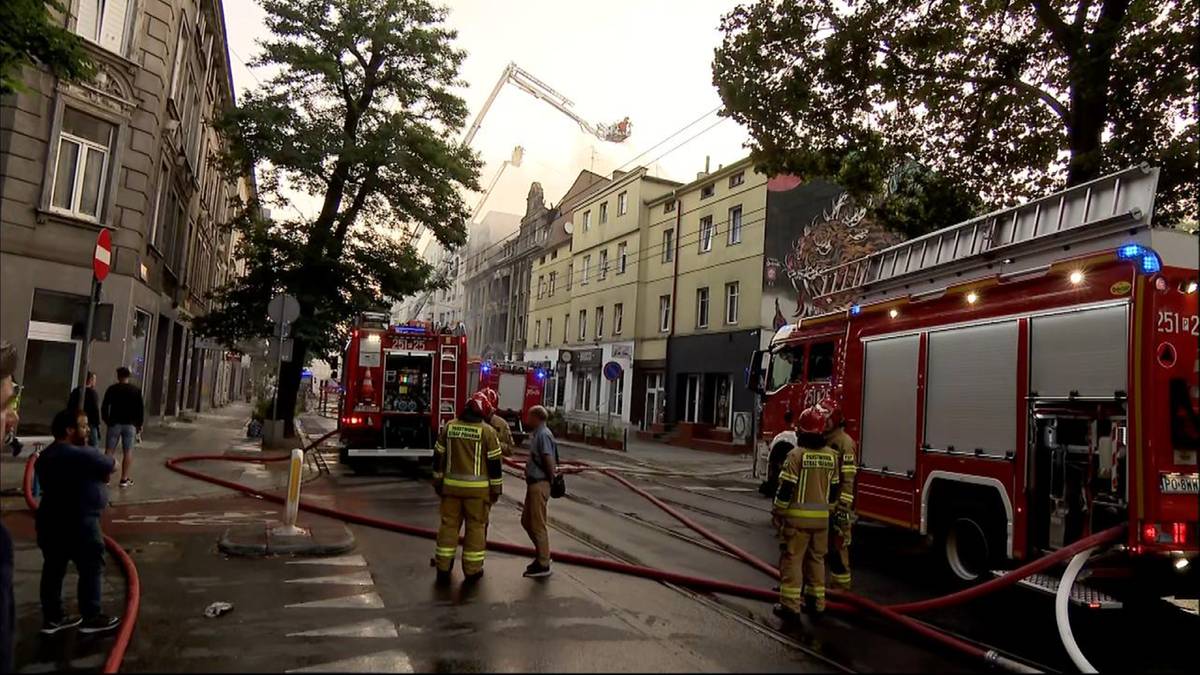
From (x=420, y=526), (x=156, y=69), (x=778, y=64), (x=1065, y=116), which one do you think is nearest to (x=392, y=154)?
(x=156, y=69)

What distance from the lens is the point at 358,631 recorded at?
5281mm

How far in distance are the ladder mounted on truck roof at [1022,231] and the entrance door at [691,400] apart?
21.1m

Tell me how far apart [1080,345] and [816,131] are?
26.2ft

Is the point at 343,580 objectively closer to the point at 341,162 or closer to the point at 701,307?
the point at 341,162

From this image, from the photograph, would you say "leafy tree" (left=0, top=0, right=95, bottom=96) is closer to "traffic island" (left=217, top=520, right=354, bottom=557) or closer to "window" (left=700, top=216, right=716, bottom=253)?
"traffic island" (left=217, top=520, right=354, bottom=557)

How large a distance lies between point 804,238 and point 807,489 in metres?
24.0

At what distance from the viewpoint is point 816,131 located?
1347cm

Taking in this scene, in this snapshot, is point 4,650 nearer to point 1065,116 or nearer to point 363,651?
point 363,651

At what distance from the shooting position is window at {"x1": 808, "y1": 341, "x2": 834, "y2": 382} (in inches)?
417

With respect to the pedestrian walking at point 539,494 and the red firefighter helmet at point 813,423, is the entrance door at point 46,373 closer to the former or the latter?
the pedestrian walking at point 539,494

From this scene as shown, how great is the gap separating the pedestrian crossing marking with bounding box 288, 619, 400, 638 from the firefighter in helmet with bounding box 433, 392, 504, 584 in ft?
4.25

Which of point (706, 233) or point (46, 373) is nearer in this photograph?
point (46, 373)

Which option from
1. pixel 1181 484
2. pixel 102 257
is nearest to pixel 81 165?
pixel 102 257

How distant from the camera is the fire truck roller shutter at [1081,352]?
5949mm
